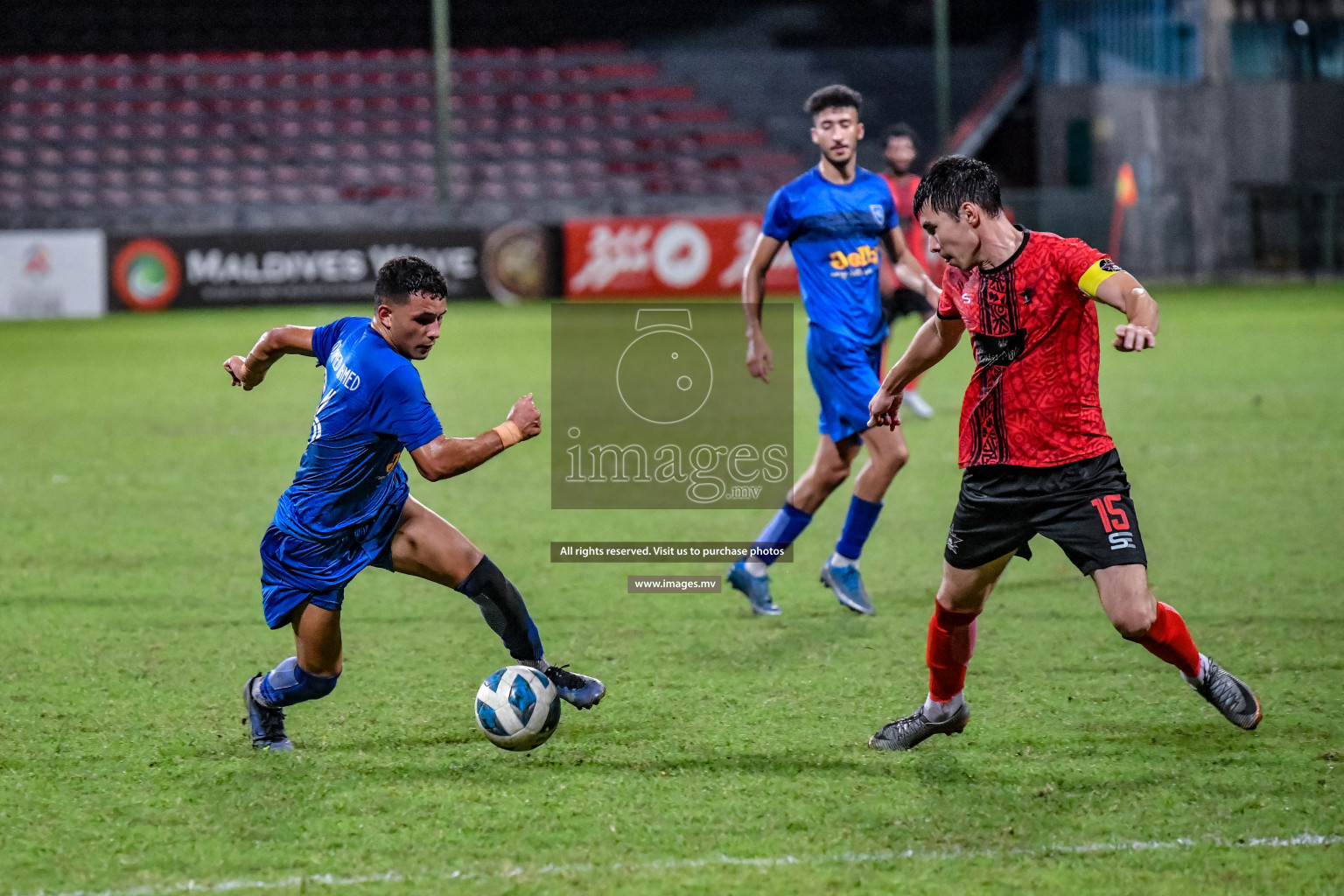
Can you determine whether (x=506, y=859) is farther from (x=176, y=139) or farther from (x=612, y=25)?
(x=612, y=25)

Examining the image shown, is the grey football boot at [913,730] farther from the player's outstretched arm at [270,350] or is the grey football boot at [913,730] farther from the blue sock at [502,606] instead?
the player's outstretched arm at [270,350]

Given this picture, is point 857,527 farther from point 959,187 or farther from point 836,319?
point 959,187

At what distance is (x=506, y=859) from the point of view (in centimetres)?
390

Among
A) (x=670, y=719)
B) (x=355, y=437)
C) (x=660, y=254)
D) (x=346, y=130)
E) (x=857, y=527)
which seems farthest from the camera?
(x=346, y=130)

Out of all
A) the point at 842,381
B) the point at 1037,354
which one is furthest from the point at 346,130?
the point at 1037,354

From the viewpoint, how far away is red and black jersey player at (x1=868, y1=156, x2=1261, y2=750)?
171 inches

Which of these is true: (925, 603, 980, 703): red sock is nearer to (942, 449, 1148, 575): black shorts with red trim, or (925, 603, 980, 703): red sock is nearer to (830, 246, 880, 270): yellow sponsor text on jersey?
(942, 449, 1148, 575): black shorts with red trim

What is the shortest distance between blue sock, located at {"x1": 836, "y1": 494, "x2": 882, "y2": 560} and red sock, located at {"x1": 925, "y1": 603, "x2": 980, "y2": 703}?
194 centimetres

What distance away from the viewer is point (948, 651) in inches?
187

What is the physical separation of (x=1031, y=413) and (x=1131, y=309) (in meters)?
0.50

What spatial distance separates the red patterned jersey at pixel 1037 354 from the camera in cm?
436

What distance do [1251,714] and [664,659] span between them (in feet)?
7.12

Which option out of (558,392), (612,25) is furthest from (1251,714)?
(612,25)

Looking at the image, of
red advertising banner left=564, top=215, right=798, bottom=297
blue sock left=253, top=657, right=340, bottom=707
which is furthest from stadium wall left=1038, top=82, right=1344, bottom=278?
blue sock left=253, top=657, right=340, bottom=707
